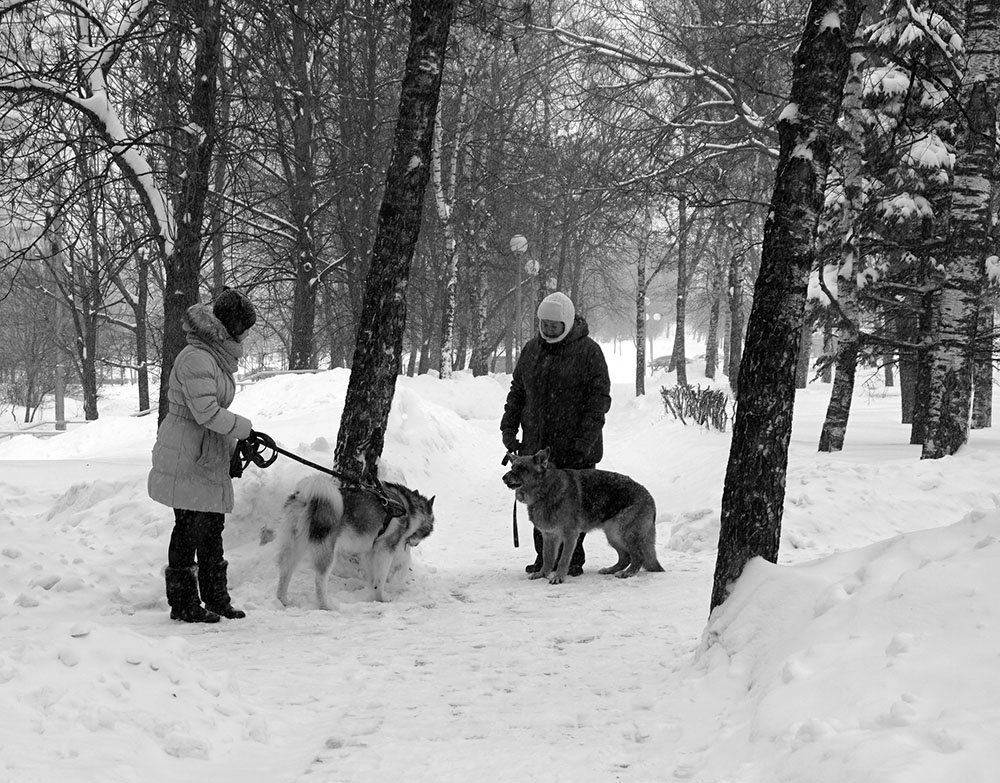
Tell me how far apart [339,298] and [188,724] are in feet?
71.6

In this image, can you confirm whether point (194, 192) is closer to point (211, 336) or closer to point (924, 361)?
point (211, 336)

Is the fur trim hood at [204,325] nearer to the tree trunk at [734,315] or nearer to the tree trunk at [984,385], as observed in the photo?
the tree trunk at [984,385]

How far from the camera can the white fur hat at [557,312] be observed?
24.2ft

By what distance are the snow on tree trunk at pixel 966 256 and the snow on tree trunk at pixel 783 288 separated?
718 cm

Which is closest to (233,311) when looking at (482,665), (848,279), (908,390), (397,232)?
(397,232)

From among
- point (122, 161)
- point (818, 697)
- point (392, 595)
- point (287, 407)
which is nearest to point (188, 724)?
point (818, 697)

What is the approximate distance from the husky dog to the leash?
0.12ft

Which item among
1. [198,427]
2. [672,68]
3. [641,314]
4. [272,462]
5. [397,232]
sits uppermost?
[672,68]

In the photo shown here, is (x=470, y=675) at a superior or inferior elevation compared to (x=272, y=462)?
inferior

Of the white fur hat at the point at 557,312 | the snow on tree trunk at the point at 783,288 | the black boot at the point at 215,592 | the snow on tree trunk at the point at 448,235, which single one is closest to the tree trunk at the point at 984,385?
the white fur hat at the point at 557,312

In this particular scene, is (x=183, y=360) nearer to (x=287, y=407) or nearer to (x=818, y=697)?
(x=818, y=697)

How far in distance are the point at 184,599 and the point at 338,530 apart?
1.21 m

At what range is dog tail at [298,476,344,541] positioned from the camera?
601 cm

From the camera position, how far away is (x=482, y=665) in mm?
4746
